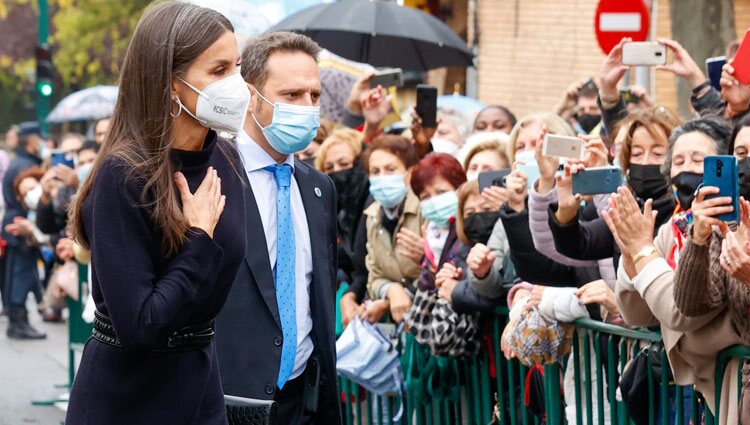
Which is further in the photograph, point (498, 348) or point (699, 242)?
point (498, 348)

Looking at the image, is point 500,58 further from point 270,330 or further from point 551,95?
point 270,330

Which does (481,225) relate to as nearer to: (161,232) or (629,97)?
(629,97)

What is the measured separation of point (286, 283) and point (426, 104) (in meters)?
3.71

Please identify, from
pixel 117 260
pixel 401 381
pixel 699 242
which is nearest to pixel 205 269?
pixel 117 260

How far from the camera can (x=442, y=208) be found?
23.7 ft

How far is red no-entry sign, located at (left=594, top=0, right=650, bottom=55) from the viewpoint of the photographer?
1170 centimetres

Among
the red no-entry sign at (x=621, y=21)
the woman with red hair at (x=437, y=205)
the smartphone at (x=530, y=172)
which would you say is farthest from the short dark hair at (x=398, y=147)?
the red no-entry sign at (x=621, y=21)

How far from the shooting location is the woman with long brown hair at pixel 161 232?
3.72m

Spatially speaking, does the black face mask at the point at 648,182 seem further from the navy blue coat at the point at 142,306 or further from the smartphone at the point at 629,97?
the navy blue coat at the point at 142,306

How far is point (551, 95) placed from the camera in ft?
63.7

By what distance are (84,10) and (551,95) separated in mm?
22360

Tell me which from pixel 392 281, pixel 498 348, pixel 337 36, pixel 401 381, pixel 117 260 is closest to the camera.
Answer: pixel 117 260

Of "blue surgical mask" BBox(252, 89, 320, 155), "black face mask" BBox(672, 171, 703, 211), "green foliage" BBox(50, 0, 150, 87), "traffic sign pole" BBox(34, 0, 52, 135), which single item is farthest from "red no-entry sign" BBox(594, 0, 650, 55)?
"green foliage" BBox(50, 0, 150, 87)

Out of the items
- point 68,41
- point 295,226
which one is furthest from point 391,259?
point 68,41
